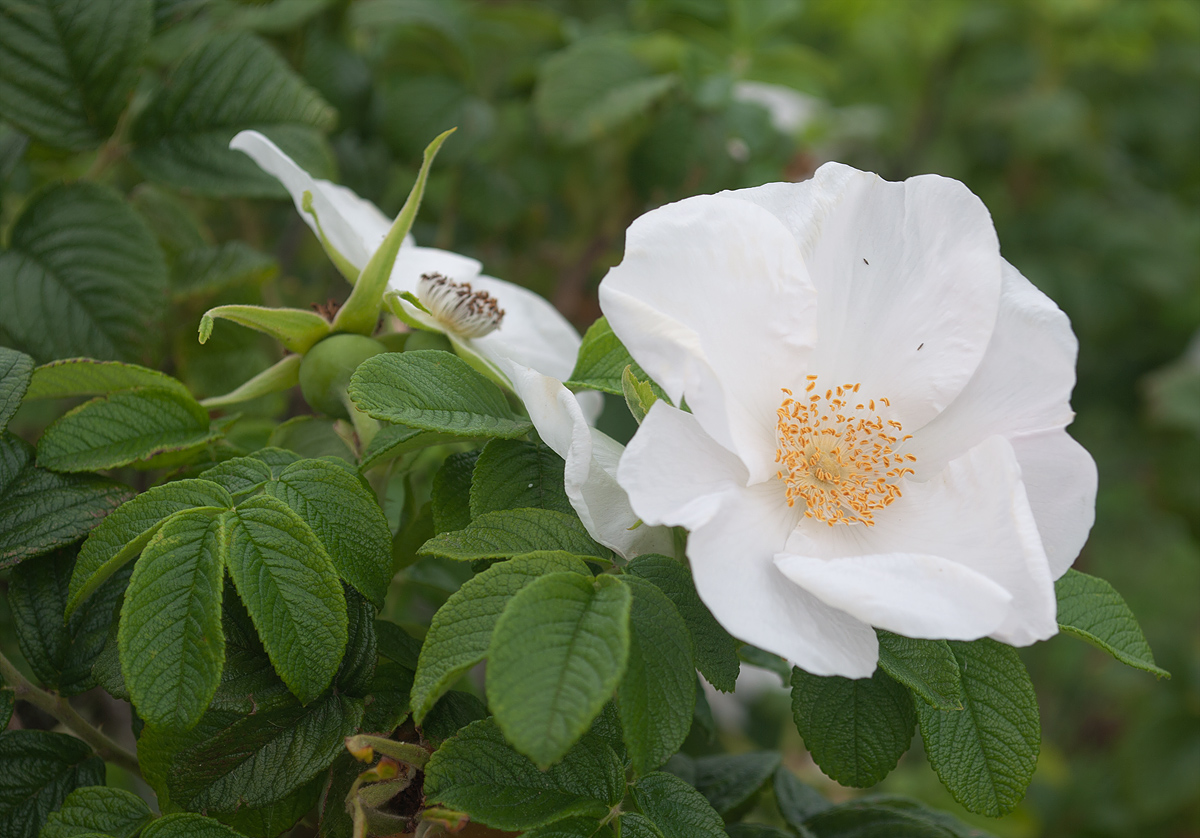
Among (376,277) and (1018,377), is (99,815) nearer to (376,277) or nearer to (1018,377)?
(376,277)

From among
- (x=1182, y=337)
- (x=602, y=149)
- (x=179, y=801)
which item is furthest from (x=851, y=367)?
(x=1182, y=337)

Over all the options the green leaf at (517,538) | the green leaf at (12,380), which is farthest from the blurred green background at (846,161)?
the green leaf at (517,538)

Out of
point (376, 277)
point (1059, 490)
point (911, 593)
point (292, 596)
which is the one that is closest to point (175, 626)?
point (292, 596)

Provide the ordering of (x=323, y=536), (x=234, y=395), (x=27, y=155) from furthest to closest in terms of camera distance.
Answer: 1. (x=27, y=155)
2. (x=234, y=395)
3. (x=323, y=536)

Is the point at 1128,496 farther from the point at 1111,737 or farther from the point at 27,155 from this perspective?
the point at 27,155

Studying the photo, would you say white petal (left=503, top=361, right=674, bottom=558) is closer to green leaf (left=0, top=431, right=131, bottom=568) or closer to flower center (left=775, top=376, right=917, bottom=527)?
flower center (left=775, top=376, right=917, bottom=527)

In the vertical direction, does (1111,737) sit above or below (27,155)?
below

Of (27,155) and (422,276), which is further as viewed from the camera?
(27,155)

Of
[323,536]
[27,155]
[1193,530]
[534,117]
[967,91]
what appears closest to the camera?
[323,536]
